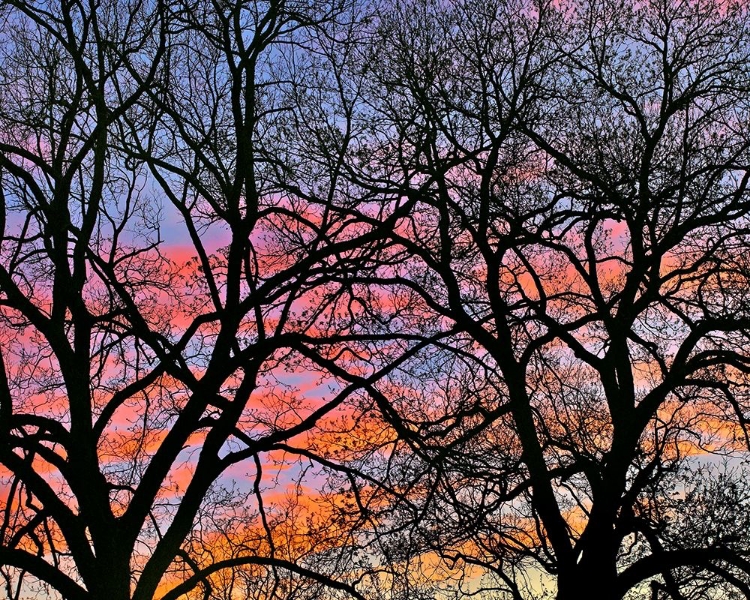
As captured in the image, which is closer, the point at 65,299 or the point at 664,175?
the point at 65,299

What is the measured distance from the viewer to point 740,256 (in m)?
11.9

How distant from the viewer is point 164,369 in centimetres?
1098

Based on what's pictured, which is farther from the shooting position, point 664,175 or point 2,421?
point 664,175

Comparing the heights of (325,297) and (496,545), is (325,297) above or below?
above

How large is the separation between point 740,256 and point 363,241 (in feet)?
19.1

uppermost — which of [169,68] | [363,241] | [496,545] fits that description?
[169,68]

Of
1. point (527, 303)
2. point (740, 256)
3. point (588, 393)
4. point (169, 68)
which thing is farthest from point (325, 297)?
point (740, 256)

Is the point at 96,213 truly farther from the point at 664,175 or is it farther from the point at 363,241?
the point at 664,175

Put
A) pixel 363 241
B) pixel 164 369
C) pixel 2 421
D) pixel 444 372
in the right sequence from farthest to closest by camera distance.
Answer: pixel 444 372 → pixel 164 369 → pixel 363 241 → pixel 2 421

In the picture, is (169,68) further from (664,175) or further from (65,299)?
(664,175)

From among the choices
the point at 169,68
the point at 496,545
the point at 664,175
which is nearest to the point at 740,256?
the point at 664,175

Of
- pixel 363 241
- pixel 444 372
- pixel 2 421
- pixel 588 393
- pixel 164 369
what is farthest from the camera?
pixel 588 393

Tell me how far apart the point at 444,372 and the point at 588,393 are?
3229 mm

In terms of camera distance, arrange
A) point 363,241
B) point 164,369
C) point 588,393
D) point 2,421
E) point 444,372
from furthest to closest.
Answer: point 588,393
point 444,372
point 164,369
point 363,241
point 2,421
